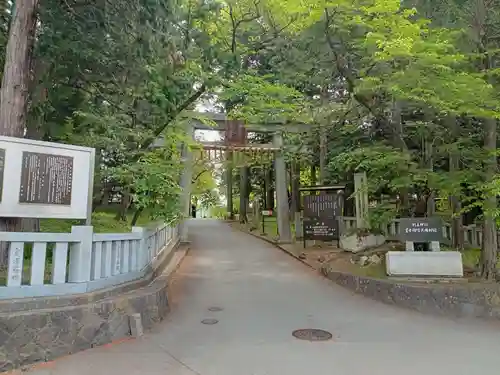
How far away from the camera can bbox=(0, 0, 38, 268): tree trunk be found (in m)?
4.99

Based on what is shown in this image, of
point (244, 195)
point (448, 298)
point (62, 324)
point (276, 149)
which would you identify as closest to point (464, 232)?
point (448, 298)

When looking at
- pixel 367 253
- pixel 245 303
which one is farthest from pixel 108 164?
pixel 367 253

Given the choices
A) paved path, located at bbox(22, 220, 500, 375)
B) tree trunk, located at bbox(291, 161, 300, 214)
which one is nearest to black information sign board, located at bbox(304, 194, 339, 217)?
paved path, located at bbox(22, 220, 500, 375)

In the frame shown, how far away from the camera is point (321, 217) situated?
12258mm

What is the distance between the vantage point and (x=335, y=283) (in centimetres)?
876

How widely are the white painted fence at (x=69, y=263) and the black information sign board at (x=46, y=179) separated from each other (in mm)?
512

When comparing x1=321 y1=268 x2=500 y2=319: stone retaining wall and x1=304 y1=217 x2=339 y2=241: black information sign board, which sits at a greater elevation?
x1=304 y1=217 x2=339 y2=241: black information sign board

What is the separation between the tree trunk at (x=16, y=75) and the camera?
4988 millimetres

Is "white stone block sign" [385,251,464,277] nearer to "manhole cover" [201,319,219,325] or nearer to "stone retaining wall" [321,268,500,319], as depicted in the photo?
"stone retaining wall" [321,268,500,319]

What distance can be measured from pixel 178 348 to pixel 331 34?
6278 mm

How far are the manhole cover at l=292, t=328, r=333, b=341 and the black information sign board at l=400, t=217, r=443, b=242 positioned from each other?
10.9 feet

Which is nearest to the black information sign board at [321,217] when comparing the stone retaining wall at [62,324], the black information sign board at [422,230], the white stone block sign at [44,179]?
the black information sign board at [422,230]

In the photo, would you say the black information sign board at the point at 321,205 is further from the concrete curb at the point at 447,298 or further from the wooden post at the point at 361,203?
the concrete curb at the point at 447,298

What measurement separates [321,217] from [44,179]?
910 cm
